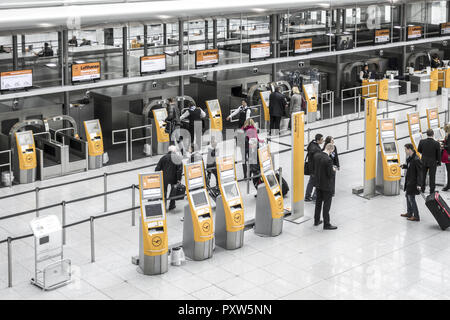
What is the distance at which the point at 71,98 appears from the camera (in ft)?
65.3

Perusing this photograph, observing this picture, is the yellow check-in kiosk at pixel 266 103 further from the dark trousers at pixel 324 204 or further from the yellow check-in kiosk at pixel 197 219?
the yellow check-in kiosk at pixel 197 219

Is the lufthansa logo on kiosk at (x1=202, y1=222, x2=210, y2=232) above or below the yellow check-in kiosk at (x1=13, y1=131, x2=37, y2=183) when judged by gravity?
below

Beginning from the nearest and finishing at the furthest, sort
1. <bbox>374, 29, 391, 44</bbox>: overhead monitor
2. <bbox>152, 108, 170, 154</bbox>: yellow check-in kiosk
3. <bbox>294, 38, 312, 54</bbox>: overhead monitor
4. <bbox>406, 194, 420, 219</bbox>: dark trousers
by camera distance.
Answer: <bbox>406, 194, 420, 219</bbox>: dark trousers
<bbox>152, 108, 170, 154</bbox>: yellow check-in kiosk
<bbox>294, 38, 312, 54</bbox>: overhead monitor
<bbox>374, 29, 391, 44</bbox>: overhead monitor

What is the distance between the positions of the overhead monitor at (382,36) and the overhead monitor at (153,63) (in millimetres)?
9242

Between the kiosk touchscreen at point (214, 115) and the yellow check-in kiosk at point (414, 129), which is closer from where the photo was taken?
the yellow check-in kiosk at point (414, 129)

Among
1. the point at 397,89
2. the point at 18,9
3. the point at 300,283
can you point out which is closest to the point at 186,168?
the point at 300,283

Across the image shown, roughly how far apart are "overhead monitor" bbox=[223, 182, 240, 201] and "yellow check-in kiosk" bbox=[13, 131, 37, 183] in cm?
611

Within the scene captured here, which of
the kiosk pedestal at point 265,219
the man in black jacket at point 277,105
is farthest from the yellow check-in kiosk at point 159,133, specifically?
the kiosk pedestal at point 265,219

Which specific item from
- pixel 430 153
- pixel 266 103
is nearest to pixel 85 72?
pixel 266 103

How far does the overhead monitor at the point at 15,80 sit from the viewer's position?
1678 centimetres

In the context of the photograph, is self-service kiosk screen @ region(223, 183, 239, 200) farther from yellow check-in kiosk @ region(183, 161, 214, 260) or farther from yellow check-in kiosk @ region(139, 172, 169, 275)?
yellow check-in kiosk @ region(139, 172, 169, 275)

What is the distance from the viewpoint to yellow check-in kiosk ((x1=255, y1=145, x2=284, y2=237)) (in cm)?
1264

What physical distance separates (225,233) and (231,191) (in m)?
0.74

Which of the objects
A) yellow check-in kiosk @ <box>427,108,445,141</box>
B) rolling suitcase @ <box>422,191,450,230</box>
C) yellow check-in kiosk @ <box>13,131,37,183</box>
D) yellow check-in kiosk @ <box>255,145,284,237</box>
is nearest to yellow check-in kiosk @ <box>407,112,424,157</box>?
yellow check-in kiosk @ <box>427,108,445,141</box>
